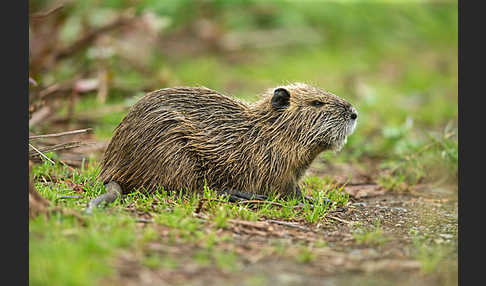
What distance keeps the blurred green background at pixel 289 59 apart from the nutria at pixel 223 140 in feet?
1.76

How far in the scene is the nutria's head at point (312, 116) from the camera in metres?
4.63

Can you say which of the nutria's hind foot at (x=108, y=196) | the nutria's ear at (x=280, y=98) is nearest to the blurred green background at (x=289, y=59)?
the nutria's ear at (x=280, y=98)

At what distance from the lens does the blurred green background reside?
6797 millimetres

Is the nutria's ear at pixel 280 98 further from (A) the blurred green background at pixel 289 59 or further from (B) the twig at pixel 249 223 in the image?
(B) the twig at pixel 249 223

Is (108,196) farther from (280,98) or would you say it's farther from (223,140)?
(280,98)

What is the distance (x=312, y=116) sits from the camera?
464 cm

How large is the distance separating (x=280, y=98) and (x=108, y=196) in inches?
67.0

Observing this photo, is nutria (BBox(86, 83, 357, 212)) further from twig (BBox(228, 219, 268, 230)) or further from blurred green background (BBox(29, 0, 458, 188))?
twig (BBox(228, 219, 268, 230))

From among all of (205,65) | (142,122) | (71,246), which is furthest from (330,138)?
(205,65)

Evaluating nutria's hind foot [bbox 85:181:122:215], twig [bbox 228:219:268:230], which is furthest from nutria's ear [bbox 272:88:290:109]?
nutria's hind foot [bbox 85:181:122:215]

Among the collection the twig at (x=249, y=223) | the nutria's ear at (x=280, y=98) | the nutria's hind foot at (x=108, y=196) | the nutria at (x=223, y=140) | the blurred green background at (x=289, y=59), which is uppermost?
the blurred green background at (x=289, y=59)

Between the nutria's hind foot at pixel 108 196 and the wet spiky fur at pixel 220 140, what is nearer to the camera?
the nutria's hind foot at pixel 108 196

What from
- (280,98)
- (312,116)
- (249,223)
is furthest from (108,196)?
(312,116)

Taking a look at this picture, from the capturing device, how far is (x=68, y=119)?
6613 mm
